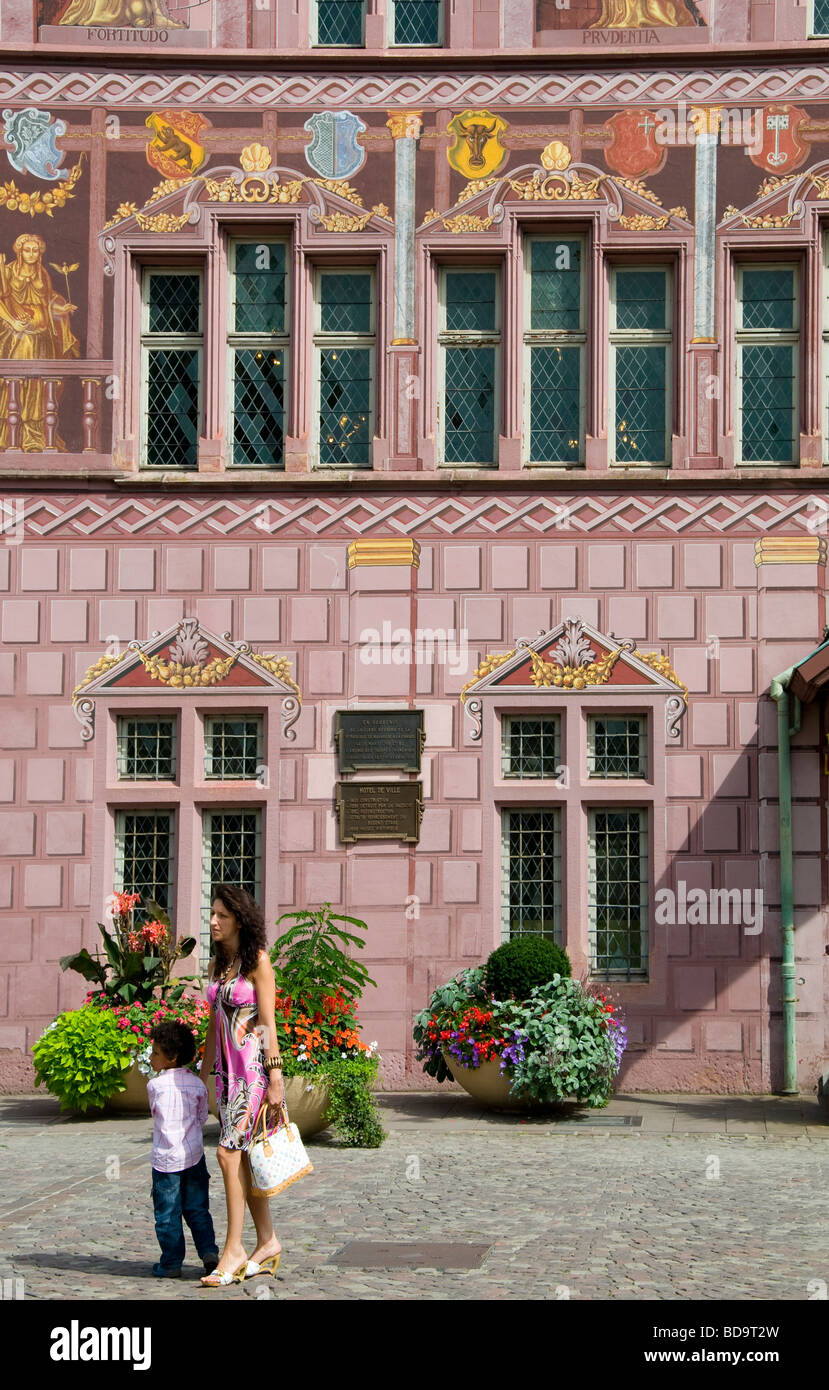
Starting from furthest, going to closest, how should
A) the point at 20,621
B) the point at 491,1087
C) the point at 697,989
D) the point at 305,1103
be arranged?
1. the point at 20,621
2. the point at 697,989
3. the point at 491,1087
4. the point at 305,1103

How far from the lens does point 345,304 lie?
1723 cm

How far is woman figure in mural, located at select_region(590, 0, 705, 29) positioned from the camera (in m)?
17.0

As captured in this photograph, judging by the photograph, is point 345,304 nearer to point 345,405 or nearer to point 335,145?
point 345,405

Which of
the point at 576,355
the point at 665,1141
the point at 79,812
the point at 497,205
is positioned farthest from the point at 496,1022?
the point at 497,205

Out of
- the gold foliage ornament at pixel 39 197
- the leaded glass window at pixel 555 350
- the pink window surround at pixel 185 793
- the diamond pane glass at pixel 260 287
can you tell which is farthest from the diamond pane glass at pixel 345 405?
the gold foliage ornament at pixel 39 197

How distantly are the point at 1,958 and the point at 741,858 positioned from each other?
6.52 meters

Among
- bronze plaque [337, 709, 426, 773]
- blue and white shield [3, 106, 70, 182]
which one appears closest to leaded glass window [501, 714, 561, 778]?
bronze plaque [337, 709, 426, 773]

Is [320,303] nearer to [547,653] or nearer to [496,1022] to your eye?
[547,653]

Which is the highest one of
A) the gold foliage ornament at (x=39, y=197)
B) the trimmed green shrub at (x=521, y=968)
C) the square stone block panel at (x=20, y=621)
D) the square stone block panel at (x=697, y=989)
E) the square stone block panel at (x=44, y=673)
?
the gold foliage ornament at (x=39, y=197)

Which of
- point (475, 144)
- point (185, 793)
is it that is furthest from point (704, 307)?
point (185, 793)

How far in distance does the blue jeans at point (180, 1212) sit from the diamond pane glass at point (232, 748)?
26.9ft

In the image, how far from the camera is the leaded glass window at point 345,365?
56.0 feet

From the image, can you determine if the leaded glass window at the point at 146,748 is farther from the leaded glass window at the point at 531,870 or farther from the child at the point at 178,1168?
the child at the point at 178,1168

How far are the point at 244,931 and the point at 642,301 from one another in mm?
10053
